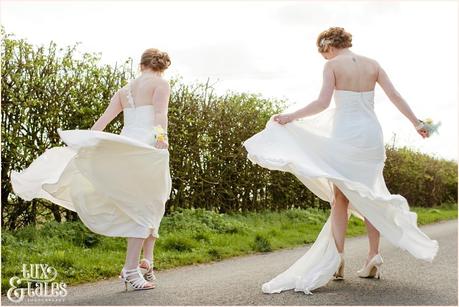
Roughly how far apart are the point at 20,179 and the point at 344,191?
3348 millimetres

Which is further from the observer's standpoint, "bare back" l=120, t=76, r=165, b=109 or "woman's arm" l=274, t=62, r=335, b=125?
"bare back" l=120, t=76, r=165, b=109

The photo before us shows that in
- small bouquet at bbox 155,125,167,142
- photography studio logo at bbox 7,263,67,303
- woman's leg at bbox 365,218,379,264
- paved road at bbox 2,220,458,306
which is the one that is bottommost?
photography studio logo at bbox 7,263,67,303

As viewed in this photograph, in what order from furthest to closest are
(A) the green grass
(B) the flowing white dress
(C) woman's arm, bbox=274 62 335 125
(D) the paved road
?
(A) the green grass → (C) woman's arm, bbox=274 62 335 125 → (B) the flowing white dress → (D) the paved road

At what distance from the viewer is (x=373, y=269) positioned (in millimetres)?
6598

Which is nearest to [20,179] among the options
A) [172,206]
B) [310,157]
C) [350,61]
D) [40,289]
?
[40,289]

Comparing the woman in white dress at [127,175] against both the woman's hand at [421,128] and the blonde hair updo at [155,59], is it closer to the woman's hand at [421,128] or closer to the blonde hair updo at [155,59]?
the blonde hair updo at [155,59]

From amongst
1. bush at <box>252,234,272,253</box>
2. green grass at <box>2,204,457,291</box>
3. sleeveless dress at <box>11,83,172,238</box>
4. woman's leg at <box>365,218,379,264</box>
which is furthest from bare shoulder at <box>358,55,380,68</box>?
bush at <box>252,234,272,253</box>

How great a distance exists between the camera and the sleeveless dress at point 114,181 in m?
6.12

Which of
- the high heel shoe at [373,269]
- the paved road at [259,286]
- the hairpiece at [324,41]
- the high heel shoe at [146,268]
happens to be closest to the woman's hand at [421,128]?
the hairpiece at [324,41]

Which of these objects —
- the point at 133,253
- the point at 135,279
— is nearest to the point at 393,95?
the point at 133,253

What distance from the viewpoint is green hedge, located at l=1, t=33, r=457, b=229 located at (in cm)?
952

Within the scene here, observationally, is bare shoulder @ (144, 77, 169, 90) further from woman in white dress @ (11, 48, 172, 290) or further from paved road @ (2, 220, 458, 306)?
paved road @ (2, 220, 458, 306)

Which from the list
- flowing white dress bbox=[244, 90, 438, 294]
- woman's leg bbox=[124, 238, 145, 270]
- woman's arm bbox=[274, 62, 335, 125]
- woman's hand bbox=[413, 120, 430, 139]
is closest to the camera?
flowing white dress bbox=[244, 90, 438, 294]

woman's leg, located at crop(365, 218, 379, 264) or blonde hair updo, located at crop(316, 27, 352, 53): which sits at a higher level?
blonde hair updo, located at crop(316, 27, 352, 53)
